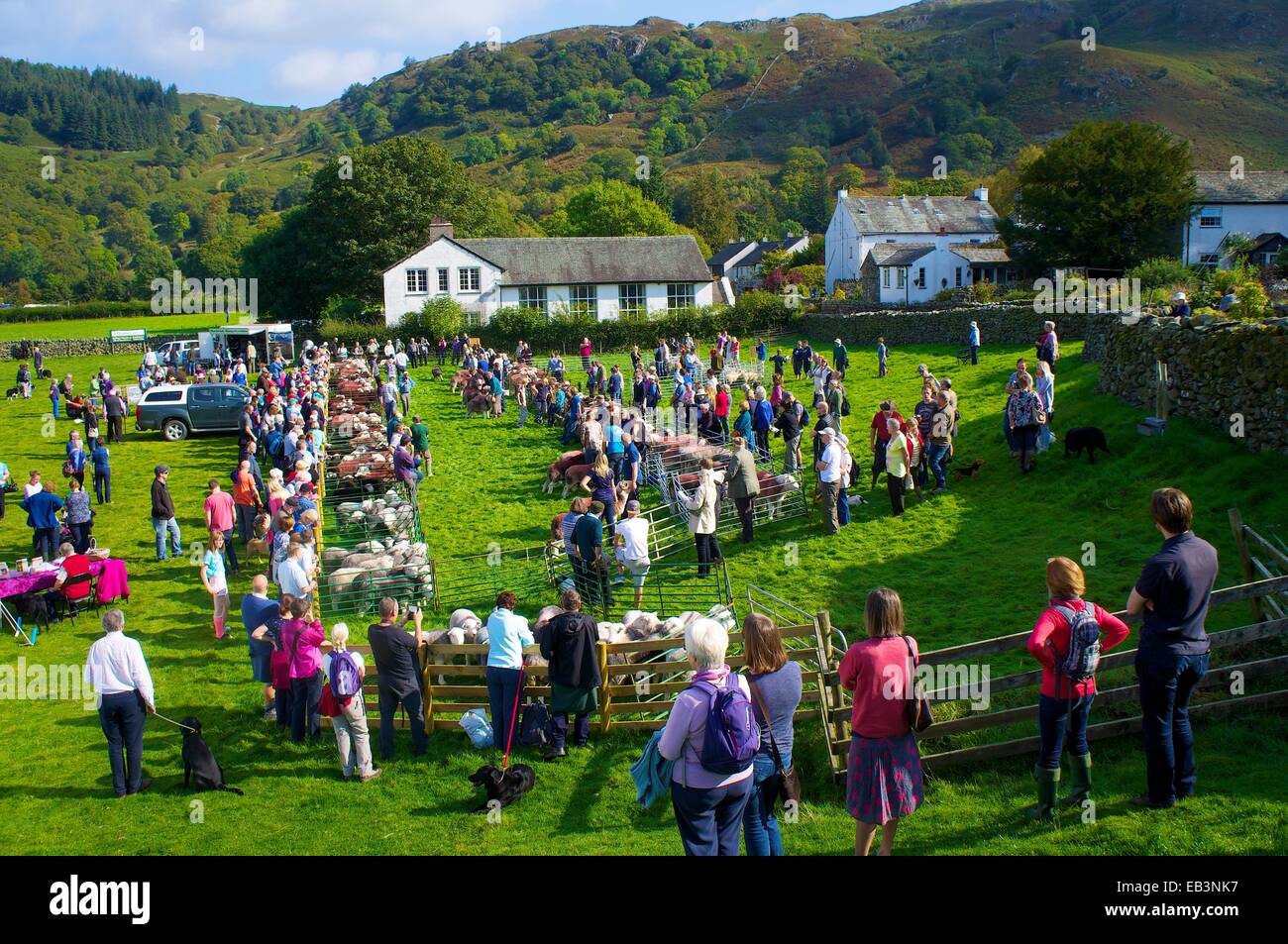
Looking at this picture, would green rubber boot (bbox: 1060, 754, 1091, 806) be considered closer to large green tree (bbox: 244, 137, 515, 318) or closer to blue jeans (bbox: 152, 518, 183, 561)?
blue jeans (bbox: 152, 518, 183, 561)

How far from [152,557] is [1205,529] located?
17.9m

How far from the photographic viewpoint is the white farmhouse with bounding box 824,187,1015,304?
60.9 meters

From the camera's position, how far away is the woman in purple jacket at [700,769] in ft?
→ 18.2

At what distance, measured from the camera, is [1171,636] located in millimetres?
6551

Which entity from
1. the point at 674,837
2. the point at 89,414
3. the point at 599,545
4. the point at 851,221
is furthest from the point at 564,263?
the point at 674,837

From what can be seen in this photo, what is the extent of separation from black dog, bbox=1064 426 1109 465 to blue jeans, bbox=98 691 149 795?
627 inches

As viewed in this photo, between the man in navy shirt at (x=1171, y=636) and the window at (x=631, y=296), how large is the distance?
185ft

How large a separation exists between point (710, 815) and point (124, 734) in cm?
667

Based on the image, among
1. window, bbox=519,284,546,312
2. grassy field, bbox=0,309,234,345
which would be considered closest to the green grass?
grassy field, bbox=0,309,234,345

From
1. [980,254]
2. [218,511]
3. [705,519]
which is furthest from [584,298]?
[705,519]

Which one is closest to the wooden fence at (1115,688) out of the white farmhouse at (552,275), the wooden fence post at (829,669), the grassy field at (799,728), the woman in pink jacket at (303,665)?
the grassy field at (799,728)

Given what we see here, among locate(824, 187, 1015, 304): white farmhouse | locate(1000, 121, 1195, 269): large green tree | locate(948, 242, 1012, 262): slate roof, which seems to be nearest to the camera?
locate(1000, 121, 1195, 269): large green tree

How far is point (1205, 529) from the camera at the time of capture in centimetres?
1394
